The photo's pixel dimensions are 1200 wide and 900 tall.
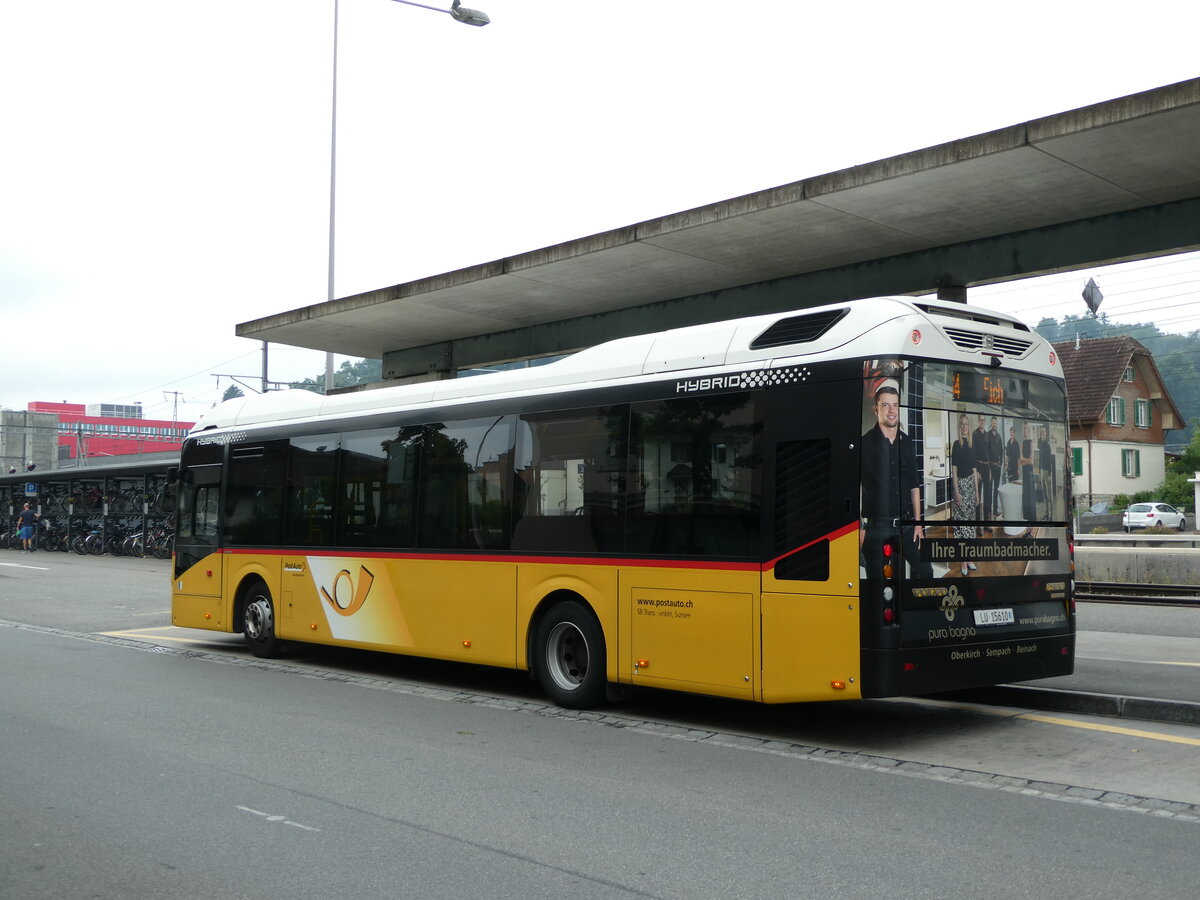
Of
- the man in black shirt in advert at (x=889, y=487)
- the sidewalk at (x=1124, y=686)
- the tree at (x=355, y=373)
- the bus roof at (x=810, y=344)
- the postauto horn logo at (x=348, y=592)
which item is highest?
the tree at (x=355, y=373)

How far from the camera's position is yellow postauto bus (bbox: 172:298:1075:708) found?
813 cm

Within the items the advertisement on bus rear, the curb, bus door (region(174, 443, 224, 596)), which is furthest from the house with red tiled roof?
the advertisement on bus rear

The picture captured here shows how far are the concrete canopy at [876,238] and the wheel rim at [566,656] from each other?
4895 millimetres

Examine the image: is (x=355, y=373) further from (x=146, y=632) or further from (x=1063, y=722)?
(x=1063, y=722)

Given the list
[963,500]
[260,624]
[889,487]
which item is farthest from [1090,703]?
[260,624]

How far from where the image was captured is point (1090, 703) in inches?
369

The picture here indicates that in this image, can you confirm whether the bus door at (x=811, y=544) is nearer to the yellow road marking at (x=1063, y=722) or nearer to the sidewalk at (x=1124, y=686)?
the yellow road marking at (x=1063, y=722)

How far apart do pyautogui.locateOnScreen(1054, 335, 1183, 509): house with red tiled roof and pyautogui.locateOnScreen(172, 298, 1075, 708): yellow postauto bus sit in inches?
1955

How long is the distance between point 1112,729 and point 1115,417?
181 ft

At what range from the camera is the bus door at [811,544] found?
809 centimetres

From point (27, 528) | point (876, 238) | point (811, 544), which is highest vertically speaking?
point (876, 238)

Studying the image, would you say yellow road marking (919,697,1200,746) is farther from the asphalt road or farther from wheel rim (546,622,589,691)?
wheel rim (546,622,589,691)

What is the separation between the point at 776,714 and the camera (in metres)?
10.0

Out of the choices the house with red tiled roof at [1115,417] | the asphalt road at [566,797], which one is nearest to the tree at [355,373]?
the house with red tiled roof at [1115,417]
